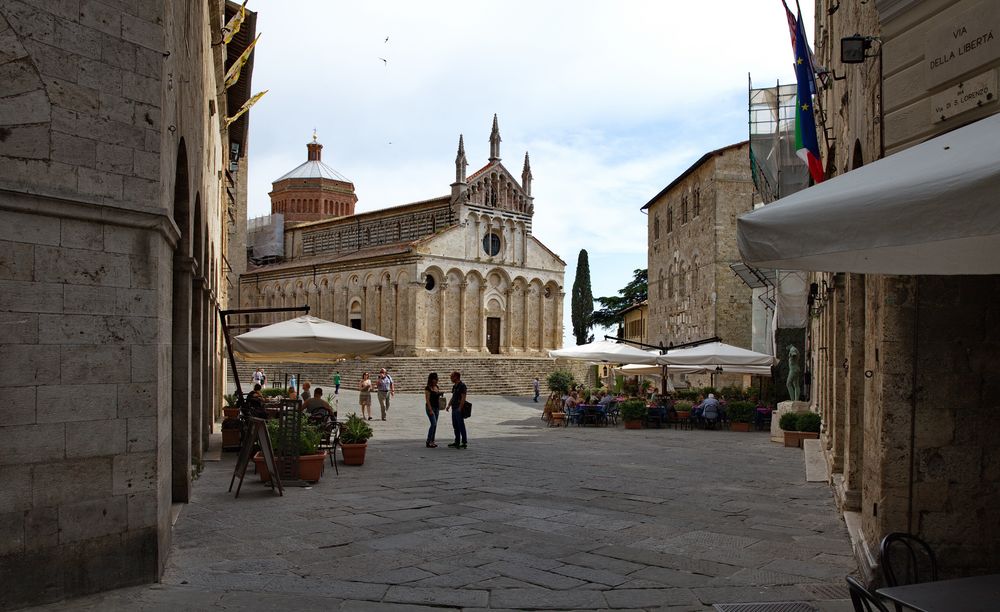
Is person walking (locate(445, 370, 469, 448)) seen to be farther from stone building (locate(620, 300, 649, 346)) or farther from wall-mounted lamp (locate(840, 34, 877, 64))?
stone building (locate(620, 300, 649, 346))

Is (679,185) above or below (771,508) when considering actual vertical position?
above

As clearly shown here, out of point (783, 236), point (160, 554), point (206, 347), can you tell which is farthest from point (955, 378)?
point (206, 347)

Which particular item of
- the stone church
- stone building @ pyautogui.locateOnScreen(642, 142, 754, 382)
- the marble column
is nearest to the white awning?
stone building @ pyautogui.locateOnScreen(642, 142, 754, 382)

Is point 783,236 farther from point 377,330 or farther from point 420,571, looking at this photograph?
point 377,330

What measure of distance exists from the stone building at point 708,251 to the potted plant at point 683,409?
8.05 metres

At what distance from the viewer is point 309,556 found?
616 cm

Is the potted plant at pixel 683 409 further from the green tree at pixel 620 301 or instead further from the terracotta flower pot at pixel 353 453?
the green tree at pixel 620 301

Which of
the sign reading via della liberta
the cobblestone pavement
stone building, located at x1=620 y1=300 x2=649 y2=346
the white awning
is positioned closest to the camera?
the white awning

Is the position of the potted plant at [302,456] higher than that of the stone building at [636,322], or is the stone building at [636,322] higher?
the stone building at [636,322]

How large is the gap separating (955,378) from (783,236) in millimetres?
2110

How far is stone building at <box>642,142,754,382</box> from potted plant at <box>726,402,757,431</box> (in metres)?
8.96

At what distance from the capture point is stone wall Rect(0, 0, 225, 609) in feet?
15.8

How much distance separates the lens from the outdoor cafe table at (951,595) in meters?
3.28

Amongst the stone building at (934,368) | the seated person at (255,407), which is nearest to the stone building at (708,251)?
the seated person at (255,407)
